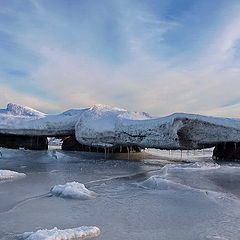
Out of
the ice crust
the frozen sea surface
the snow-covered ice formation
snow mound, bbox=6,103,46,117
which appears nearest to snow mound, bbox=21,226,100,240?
Result: the frozen sea surface

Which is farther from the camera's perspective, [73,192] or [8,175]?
[8,175]

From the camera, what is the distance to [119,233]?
3408 mm

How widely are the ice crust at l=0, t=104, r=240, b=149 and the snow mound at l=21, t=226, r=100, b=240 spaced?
361 inches

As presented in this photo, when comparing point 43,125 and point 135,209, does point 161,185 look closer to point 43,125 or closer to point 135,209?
point 135,209

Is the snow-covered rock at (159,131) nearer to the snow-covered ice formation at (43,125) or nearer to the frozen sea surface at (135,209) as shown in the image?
the snow-covered ice formation at (43,125)

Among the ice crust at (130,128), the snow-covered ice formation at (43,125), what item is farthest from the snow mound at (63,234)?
the snow-covered ice formation at (43,125)

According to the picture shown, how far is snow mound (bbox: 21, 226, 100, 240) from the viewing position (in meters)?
3.08

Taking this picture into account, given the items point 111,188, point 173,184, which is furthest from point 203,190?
point 111,188

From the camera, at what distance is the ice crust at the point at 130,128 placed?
12.4m

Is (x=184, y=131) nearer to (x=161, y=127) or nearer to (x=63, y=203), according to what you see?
(x=161, y=127)

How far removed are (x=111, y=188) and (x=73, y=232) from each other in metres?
3.12

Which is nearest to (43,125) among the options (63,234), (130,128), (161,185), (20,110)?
(130,128)

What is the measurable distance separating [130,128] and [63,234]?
A: 10204 millimetres

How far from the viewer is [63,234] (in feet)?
10.5
